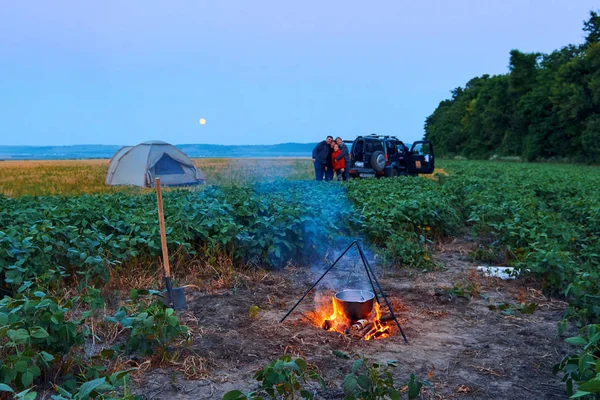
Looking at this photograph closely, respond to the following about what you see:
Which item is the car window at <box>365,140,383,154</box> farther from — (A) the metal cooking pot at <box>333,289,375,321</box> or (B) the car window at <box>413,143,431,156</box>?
(A) the metal cooking pot at <box>333,289,375,321</box>

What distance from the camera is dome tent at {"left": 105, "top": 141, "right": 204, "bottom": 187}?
16.0 m

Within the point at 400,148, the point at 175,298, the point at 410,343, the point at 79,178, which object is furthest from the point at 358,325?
the point at 79,178

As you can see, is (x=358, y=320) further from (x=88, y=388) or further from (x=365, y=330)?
(x=88, y=388)

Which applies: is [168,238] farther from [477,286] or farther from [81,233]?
[477,286]

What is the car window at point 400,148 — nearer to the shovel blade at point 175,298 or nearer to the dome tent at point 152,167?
the dome tent at point 152,167

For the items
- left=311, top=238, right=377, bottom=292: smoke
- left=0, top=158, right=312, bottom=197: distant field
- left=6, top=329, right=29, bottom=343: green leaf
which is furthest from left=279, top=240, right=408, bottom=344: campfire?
left=0, top=158, right=312, bottom=197: distant field

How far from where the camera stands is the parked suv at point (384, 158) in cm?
1742

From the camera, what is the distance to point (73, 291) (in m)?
5.04

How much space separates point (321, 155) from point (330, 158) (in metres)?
0.39

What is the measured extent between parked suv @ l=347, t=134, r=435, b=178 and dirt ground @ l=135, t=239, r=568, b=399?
466 inches

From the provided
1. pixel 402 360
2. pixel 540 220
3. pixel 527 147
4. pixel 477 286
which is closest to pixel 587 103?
pixel 527 147

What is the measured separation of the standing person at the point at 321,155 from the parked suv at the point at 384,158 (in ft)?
7.02

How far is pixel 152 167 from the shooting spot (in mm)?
16141

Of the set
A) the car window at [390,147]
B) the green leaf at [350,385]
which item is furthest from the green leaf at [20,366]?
the car window at [390,147]
